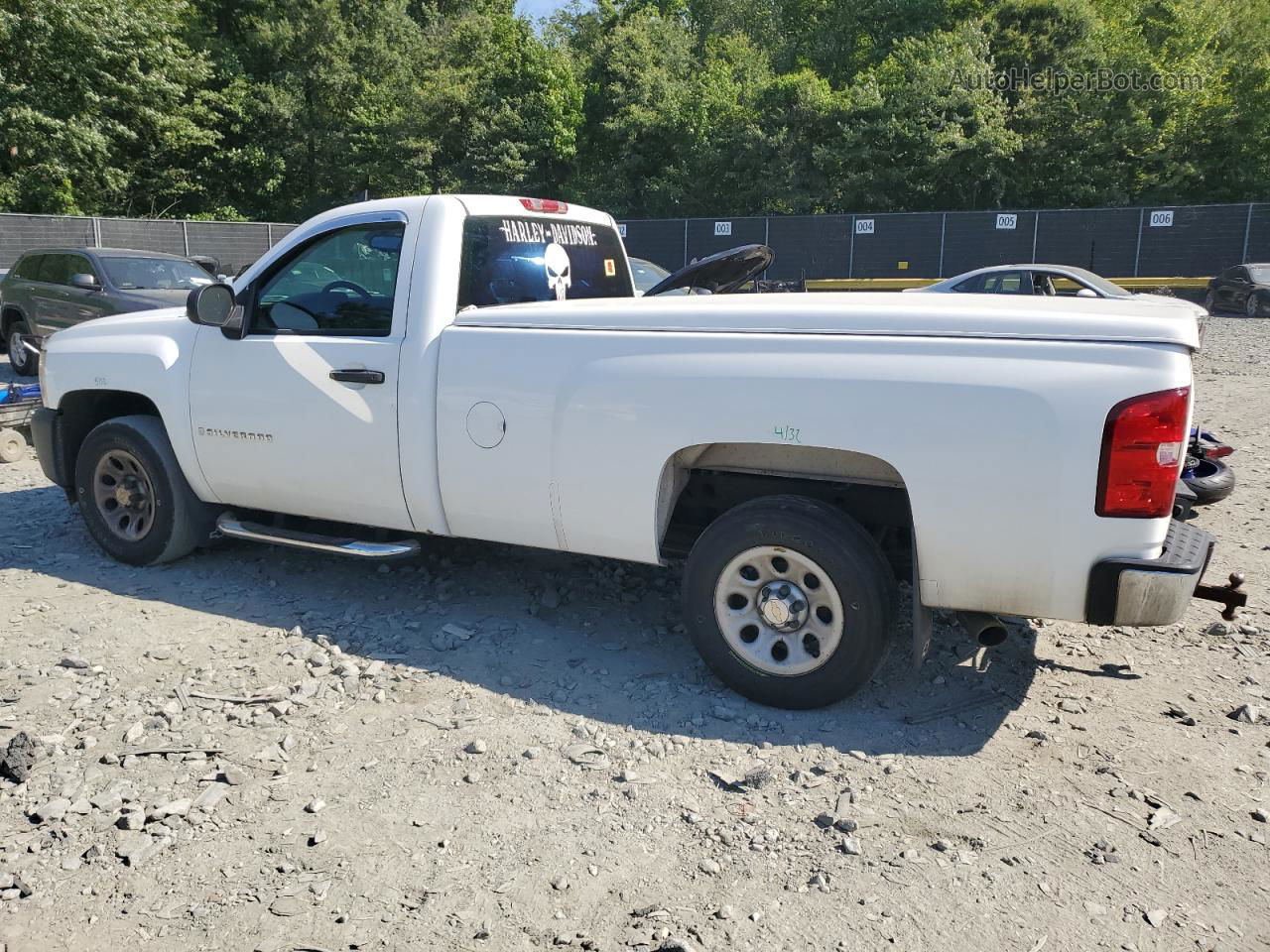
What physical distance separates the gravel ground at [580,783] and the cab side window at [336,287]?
1.42m

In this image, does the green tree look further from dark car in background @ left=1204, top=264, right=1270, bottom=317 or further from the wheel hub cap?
the wheel hub cap

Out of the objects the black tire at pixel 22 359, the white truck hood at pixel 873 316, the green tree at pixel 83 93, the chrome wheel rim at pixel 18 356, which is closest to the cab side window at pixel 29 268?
the black tire at pixel 22 359

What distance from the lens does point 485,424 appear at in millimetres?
4273

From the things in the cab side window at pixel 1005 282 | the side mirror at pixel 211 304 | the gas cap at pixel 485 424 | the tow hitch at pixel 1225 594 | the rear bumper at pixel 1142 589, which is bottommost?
the tow hitch at pixel 1225 594

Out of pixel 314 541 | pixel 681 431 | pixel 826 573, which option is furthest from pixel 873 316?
pixel 314 541

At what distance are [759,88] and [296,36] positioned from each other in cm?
1652

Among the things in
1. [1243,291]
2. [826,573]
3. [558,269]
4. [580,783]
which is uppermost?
[558,269]

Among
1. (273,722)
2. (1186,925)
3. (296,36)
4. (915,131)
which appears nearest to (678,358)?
(273,722)

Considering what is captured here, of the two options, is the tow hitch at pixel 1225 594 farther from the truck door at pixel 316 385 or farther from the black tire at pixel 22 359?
the black tire at pixel 22 359

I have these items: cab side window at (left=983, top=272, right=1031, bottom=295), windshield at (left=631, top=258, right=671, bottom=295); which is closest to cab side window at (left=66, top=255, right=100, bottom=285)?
windshield at (left=631, top=258, right=671, bottom=295)

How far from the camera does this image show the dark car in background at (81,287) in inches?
487

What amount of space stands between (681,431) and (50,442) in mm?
4082

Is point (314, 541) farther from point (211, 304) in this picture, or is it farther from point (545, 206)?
point (545, 206)

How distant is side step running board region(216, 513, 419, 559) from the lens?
4.68m
